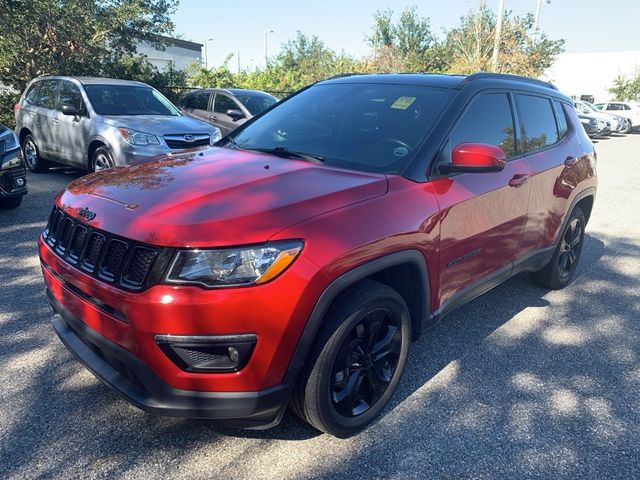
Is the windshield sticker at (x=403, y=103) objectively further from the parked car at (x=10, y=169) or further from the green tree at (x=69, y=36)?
the green tree at (x=69, y=36)

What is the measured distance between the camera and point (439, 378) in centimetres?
319

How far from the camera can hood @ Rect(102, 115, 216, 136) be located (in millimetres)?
7301

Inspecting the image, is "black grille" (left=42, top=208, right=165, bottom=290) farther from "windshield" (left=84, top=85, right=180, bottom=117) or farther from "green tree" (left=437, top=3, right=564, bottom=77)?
"green tree" (left=437, top=3, right=564, bottom=77)

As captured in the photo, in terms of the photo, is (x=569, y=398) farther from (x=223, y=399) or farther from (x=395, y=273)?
(x=223, y=399)

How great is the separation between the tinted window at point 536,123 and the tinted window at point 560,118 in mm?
95

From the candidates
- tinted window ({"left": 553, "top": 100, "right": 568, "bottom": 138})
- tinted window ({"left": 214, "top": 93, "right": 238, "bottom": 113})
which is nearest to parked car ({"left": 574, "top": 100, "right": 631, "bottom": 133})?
tinted window ({"left": 214, "top": 93, "right": 238, "bottom": 113})

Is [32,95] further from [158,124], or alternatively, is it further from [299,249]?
[299,249]

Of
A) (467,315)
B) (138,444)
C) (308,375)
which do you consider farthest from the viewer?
(467,315)

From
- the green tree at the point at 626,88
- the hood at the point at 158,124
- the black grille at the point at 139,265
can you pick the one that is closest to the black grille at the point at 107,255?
the black grille at the point at 139,265

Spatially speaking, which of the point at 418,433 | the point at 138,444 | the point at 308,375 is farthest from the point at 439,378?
the point at 138,444

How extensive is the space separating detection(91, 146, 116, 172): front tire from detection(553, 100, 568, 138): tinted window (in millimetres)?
5575

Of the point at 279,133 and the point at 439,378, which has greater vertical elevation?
the point at 279,133

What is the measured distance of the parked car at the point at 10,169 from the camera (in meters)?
5.69

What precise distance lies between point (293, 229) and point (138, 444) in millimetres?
1313
